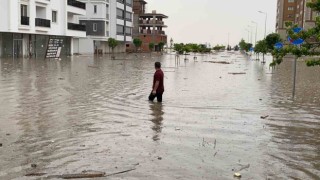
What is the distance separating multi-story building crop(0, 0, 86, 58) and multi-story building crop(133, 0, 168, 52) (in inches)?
2032

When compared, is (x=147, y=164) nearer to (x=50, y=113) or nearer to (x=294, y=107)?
(x=50, y=113)

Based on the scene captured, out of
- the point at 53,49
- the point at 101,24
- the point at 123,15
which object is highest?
the point at 123,15

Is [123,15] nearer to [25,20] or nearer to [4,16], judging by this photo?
[25,20]

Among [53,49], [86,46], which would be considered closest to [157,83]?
[53,49]

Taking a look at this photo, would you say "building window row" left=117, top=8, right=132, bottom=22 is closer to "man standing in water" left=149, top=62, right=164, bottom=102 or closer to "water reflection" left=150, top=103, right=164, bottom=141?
"man standing in water" left=149, top=62, right=164, bottom=102

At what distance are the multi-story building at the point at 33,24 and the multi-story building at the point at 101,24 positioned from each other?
42.3 feet

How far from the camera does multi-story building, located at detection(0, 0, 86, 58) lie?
138ft

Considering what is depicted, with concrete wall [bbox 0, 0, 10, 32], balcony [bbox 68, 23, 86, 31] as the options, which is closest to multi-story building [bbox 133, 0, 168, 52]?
balcony [bbox 68, 23, 86, 31]

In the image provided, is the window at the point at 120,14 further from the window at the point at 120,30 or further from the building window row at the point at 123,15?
the window at the point at 120,30

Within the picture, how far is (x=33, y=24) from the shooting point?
151 ft

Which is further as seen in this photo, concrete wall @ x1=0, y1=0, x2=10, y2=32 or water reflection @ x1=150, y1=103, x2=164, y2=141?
concrete wall @ x1=0, y1=0, x2=10, y2=32

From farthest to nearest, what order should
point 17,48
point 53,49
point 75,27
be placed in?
1. point 75,27
2. point 53,49
3. point 17,48

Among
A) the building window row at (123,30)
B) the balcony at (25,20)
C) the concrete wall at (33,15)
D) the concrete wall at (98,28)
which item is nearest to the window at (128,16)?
the building window row at (123,30)

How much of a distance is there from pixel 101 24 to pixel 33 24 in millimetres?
27305
